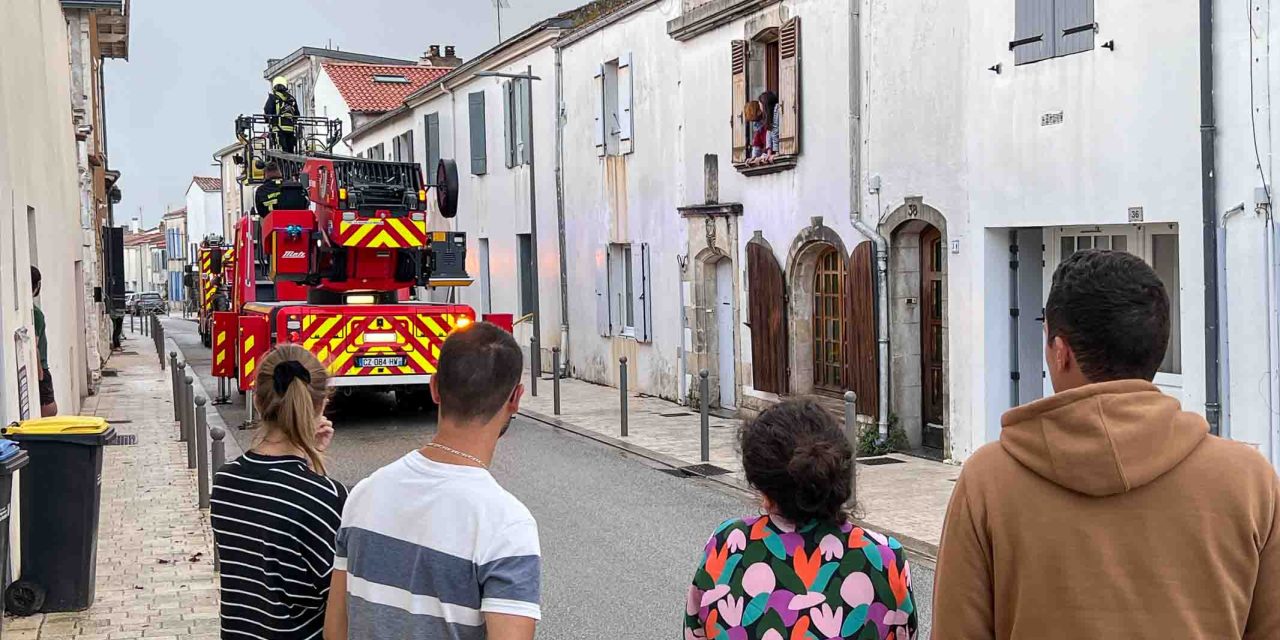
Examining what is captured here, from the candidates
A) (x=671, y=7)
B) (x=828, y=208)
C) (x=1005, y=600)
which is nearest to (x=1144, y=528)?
(x=1005, y=600)

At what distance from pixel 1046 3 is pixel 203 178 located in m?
82.1

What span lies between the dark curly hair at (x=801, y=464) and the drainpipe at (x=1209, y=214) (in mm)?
7702

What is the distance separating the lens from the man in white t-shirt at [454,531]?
2.75m

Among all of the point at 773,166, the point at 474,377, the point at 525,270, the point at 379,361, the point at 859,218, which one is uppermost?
the point at 773,166

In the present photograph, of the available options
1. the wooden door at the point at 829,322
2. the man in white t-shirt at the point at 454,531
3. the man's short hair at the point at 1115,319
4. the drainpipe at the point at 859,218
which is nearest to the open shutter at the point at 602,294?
the wooden door at the point at 829,322

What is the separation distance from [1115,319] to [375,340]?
13.5 meters

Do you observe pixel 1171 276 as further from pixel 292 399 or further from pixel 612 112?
pixel 612 112

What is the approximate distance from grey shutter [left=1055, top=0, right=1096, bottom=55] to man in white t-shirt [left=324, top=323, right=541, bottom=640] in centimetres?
902

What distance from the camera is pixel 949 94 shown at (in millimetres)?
12516

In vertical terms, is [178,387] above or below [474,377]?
below

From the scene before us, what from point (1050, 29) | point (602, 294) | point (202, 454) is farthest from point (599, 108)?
point (202, 454)

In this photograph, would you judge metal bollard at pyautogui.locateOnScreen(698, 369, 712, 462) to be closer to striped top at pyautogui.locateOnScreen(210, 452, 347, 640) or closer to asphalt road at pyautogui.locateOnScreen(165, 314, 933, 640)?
asphalt road at pyautogui.locateOnScreen(165, 314, 933, 640)

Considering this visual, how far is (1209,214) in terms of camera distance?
964 centimetres

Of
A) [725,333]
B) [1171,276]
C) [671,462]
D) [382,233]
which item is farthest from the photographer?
[725,333]
